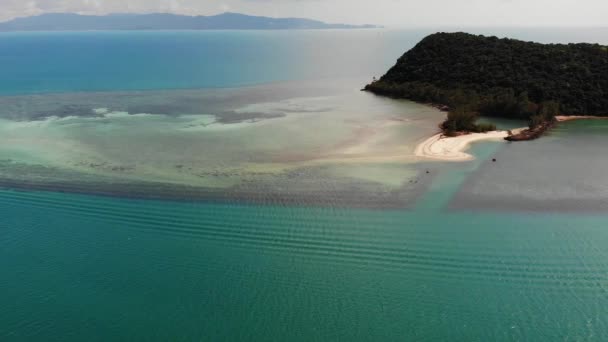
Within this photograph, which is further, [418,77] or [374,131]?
[418,77]

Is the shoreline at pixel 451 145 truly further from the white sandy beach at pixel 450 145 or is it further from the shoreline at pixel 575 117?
the shoreline at pixel 575 117

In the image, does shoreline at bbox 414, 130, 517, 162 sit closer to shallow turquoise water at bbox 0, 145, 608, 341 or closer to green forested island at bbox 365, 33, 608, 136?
green forested island at bbox 365, 33, 608, 136

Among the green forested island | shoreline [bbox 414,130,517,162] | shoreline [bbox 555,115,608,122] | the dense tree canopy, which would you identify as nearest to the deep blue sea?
shoreline [bbox 414,130,517,162]

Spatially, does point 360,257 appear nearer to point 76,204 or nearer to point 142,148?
point 76,204

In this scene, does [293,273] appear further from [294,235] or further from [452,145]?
[452,145]

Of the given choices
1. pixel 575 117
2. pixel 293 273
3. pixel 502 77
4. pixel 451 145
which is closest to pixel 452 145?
pixel 451 145

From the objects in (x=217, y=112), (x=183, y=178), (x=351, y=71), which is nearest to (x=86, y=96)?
(x=217, y=112)

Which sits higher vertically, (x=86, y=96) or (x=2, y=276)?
(x=86, y=96)
